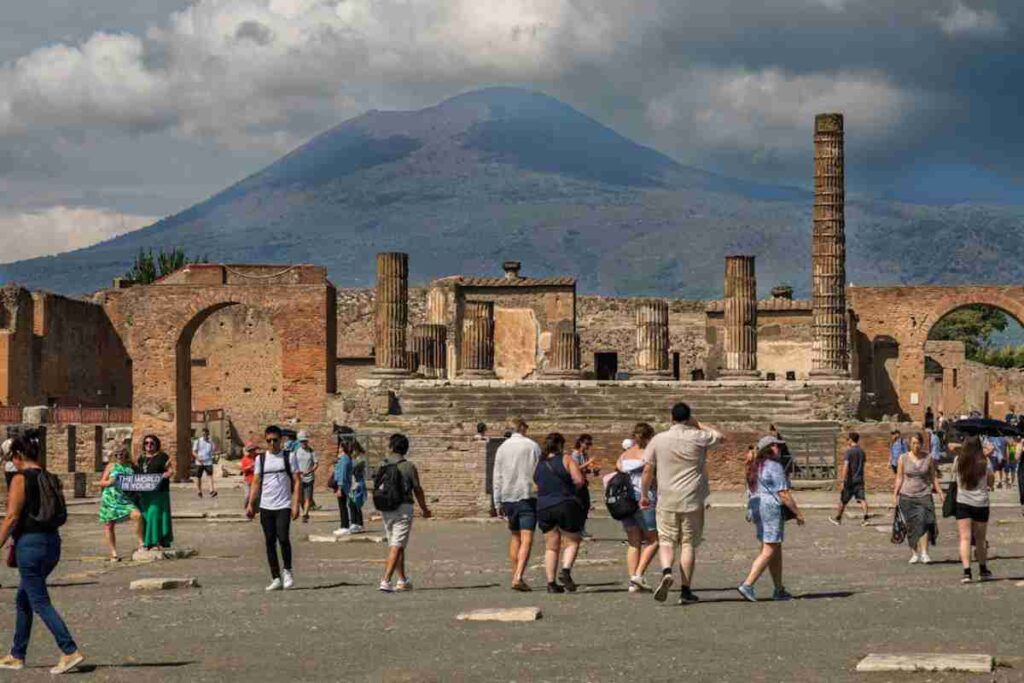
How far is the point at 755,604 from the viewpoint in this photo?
47.4 ft

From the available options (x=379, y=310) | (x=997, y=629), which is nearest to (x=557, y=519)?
(x=997, y=629)

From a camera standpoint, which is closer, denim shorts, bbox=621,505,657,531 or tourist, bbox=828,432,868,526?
denim shorts, bbox=621,505,657,531

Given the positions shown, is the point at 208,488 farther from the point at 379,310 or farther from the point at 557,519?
the point at 557,519

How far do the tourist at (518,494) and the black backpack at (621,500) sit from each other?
2.49ft

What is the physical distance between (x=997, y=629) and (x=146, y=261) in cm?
8073

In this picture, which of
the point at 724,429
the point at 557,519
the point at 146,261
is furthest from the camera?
the point at 146,261

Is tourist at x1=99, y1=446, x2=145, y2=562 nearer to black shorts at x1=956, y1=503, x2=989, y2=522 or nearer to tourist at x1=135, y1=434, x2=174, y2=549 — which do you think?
tourist at x1=135, y1=434, x2=174, y2=549

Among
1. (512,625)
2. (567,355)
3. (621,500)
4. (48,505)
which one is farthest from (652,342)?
(48,505)

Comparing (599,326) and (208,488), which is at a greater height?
(599,326)

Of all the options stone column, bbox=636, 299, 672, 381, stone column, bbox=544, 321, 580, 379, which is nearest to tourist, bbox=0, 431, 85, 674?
stone column, bbox=544, 321, 580, 379

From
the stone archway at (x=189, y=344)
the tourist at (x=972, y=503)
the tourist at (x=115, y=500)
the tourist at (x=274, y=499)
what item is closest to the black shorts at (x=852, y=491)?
the tourist at (x=972, y=503)

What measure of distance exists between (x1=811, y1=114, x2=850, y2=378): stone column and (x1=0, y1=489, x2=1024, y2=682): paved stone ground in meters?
23.4

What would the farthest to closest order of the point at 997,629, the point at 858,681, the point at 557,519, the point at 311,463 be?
1. the point at 311,463
2. the point at 557,519
3. the point at 997,629
4. the point at 858,681

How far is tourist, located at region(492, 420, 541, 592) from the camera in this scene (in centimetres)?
1597
